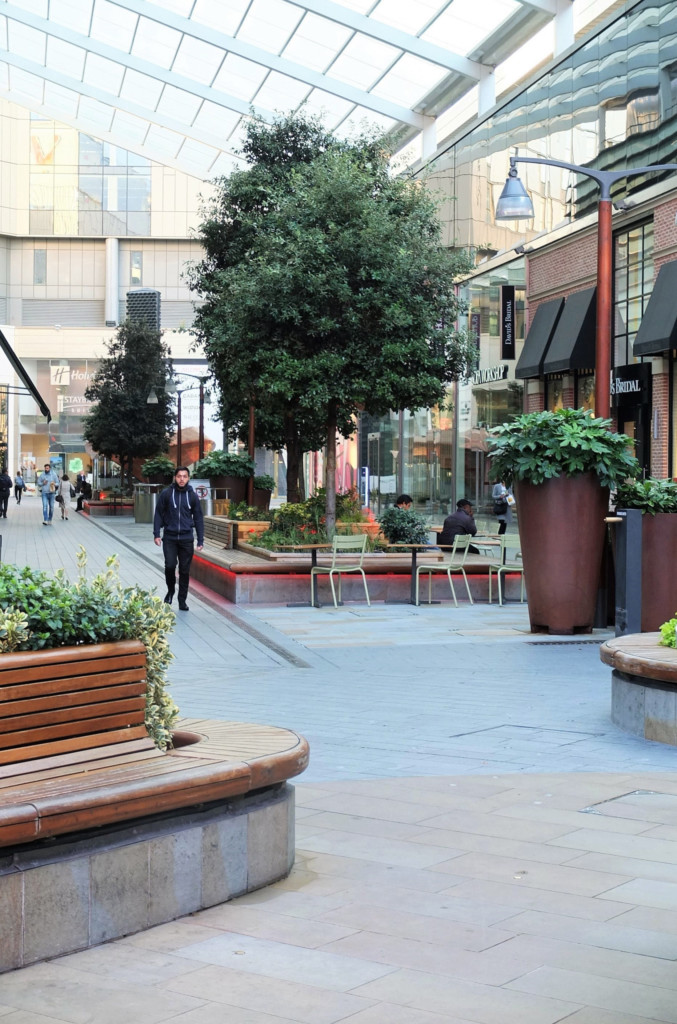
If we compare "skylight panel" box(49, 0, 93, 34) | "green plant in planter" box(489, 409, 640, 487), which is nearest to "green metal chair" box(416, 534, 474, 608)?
"green plant in planter" box(489, 409, 640, 487)

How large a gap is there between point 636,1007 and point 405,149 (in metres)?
36.7

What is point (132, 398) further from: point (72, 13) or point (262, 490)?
point (262, 490)

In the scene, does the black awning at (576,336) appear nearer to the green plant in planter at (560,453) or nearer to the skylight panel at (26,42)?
the green plant in planter at (560,453)

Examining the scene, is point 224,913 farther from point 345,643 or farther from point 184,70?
point 184,70

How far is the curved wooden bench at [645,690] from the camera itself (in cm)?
746

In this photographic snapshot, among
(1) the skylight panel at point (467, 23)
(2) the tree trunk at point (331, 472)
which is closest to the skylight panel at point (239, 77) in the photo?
(1) the skylight panel at point (467, 23)

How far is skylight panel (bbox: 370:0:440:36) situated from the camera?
91.6ft

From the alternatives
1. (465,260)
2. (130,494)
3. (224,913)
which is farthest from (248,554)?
(130,494)

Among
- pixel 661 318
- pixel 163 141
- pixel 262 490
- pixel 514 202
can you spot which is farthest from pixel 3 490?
pixel 514 202

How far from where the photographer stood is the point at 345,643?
1250 cm

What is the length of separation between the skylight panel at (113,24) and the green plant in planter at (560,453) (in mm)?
27141

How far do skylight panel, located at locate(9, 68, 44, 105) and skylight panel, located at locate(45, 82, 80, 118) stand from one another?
34 centimetres

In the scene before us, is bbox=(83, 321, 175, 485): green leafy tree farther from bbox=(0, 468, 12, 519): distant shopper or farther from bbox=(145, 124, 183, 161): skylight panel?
bbox=(145, 124, 183, 161): skylight panel

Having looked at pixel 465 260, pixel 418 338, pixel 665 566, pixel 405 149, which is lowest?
pixel 665 566
